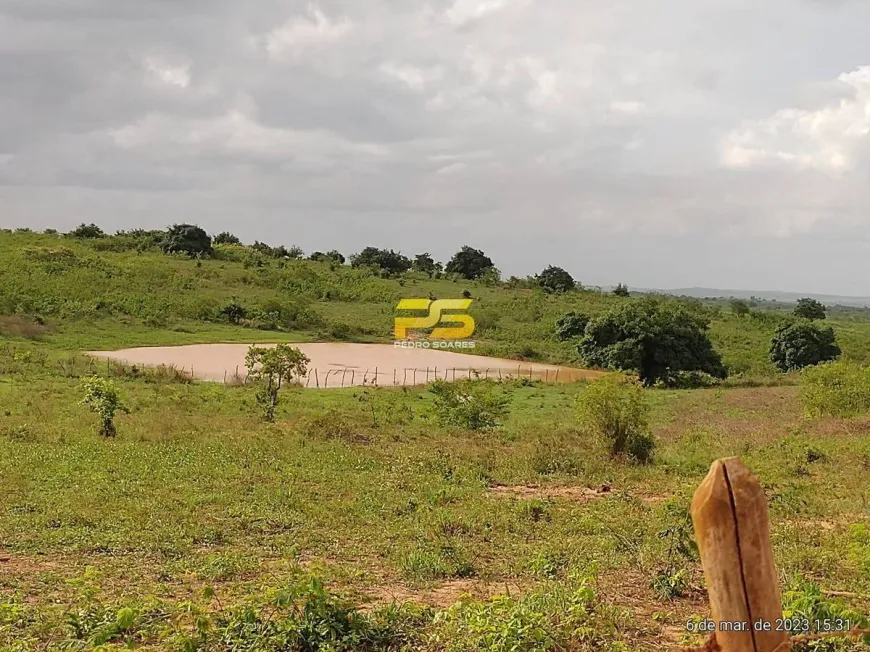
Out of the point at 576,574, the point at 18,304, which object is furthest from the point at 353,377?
the point at 576,574

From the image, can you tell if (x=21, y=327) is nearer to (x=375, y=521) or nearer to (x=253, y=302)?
(x=253, y=302)

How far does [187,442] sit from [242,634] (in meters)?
9.84

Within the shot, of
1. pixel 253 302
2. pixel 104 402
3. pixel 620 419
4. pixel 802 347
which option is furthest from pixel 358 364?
pixel 802 347

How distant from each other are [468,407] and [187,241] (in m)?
44.2

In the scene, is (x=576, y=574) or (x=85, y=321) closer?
(x=576, y=574)

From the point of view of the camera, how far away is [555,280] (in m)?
60.6

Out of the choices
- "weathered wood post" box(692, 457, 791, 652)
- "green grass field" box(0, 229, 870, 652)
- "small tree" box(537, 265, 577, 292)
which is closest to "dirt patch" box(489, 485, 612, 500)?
"green grass field" box(0, 229, 870, 652)

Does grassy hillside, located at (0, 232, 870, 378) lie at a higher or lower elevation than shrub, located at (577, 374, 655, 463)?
higher

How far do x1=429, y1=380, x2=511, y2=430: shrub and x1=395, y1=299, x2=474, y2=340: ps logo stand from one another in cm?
2482

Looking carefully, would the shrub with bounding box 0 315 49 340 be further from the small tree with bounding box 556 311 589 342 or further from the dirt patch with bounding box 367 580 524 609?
the dirt patch with bounding box 367 580 524 609

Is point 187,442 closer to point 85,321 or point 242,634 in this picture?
point 242,634

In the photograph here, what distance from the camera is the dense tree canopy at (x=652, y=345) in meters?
31.5

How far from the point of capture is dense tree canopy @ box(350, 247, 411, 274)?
64.3 meters

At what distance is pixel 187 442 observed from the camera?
13.4 m
